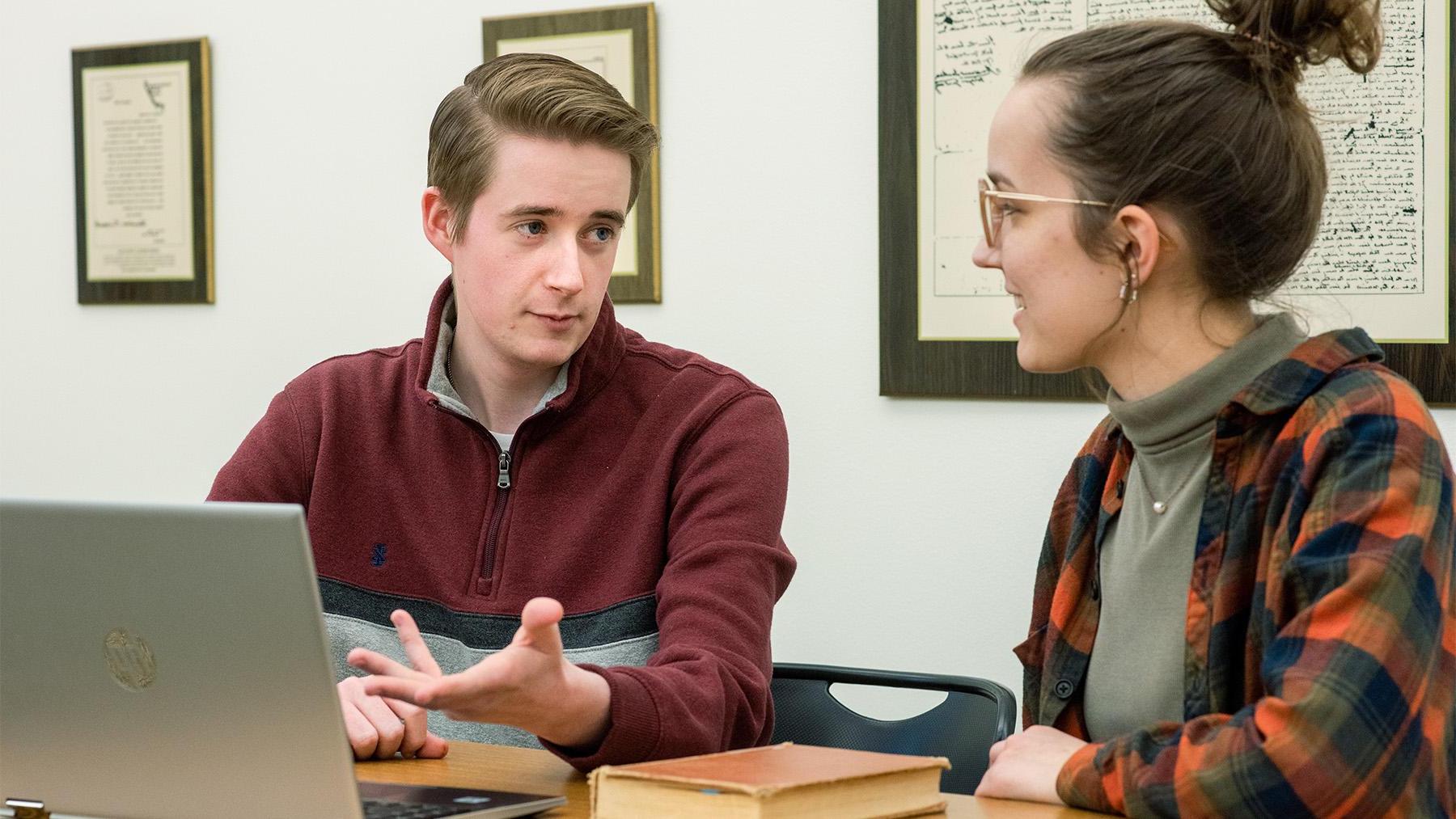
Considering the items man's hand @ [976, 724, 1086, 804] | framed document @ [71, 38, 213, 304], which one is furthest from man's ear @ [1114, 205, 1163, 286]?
framed document @ [71, 38, 213, 304]

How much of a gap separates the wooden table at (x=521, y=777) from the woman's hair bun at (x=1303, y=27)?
26.2 inches

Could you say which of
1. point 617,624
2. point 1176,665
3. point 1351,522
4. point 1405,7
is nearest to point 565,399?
point 617,624

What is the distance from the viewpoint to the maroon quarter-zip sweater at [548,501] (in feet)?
5.33

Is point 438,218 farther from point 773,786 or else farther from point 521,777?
point 773,786

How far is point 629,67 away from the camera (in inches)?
109

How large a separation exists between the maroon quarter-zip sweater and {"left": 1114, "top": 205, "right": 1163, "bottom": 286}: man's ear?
1.52 ft

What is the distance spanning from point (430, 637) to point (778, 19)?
1.39 meters

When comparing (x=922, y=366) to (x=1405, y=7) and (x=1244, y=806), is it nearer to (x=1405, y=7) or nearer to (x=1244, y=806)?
(x=1405, y=7)

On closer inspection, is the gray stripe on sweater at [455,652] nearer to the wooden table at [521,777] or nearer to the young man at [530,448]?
the young man at [530,448]

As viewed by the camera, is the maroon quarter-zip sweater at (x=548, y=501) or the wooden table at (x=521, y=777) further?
the maroon quarter-zip sweater at (x=548, y=501)

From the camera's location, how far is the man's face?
5.61 feet

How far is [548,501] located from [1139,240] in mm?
694

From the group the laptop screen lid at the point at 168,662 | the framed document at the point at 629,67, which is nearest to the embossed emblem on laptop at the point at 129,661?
the laptop screen lid at the point at 168,662

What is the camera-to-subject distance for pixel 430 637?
5.51ft
